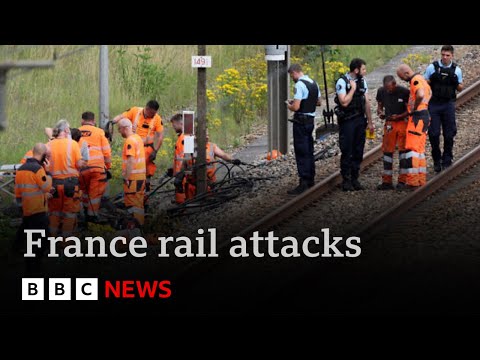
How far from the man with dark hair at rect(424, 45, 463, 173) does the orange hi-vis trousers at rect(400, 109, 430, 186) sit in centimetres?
60


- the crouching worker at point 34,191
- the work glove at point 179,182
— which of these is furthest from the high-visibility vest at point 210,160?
the crouching worker at point 34,191

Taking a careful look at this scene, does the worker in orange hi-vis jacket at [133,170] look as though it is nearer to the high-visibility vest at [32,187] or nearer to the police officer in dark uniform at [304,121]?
the police officer in dark uniform at [304,121]

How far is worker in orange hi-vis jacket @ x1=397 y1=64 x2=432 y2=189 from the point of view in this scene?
13062mm

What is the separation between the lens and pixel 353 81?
43.3 feet

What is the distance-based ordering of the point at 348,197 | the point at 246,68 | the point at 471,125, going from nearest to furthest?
the point at 348,197
the point at 471,125
the point at 246,68

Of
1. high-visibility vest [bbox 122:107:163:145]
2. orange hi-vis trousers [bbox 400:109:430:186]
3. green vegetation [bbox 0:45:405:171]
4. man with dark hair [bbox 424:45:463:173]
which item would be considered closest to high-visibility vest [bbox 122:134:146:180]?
high-visibility vest [bbox 122:107:163:145]

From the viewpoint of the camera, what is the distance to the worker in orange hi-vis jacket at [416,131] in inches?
514

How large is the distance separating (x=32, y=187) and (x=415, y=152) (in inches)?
166

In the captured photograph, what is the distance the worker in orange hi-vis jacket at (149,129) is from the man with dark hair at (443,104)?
318cm

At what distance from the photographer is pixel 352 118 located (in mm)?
13328

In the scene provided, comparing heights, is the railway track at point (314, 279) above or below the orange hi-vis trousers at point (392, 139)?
below
